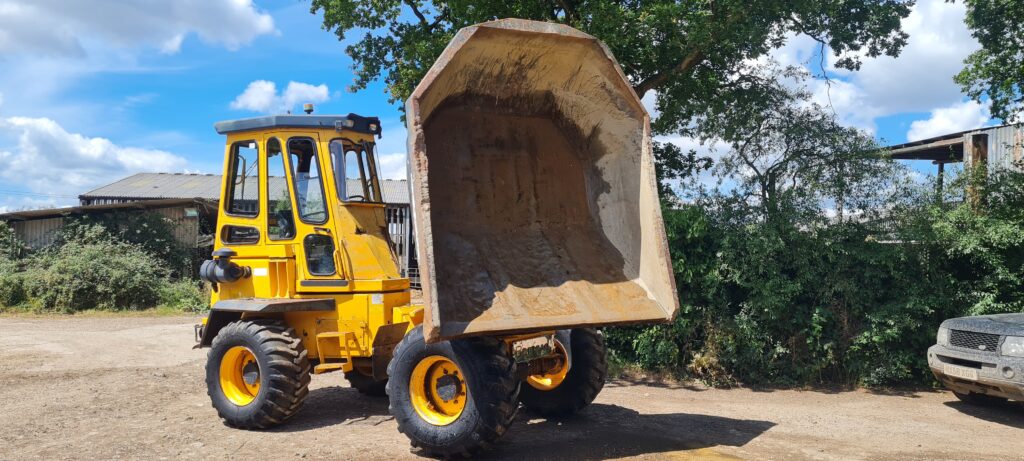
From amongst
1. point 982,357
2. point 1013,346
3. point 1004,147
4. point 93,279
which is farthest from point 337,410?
point 93,279

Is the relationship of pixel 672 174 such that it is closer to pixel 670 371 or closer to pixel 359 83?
pixel 670 371

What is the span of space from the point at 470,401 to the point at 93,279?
16.3 metres

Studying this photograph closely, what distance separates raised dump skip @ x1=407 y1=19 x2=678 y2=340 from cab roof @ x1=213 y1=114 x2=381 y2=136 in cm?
123

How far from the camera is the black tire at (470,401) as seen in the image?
530 cm

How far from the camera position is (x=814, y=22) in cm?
1191

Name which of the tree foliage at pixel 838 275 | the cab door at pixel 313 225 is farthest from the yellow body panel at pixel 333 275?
the tree foliage at pixel 838 275

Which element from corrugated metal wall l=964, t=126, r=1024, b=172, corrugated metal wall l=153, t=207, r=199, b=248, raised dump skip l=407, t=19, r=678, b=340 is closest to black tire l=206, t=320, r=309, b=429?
raised dump skip l=407, t=19, r=678, b=340

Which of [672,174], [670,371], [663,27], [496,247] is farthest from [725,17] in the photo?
[496,247]

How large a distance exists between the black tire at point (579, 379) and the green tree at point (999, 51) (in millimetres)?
10118

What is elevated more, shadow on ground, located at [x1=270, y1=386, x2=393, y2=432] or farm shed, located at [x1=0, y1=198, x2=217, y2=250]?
farm shed, located at [x1=0, y1=198, x2=217, y2=250]

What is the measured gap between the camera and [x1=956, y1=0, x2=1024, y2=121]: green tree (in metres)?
12.4

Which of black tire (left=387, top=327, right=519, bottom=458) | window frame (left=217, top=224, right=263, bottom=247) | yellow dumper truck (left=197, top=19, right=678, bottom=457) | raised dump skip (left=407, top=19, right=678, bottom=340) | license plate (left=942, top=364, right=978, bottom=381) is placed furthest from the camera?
license plate (left=942, top=364, right=978, bottom=381)

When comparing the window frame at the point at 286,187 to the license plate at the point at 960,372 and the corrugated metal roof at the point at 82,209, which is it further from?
the corrugated metal roof at the point at 82,209

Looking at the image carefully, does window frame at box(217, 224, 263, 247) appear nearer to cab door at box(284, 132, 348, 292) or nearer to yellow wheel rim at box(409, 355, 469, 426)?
cab door at box(284, 132, 348, 292)
